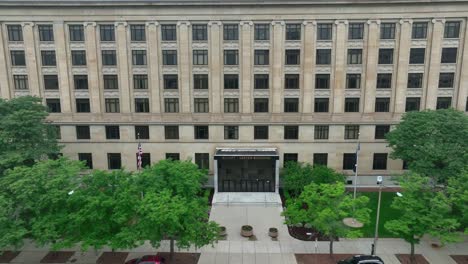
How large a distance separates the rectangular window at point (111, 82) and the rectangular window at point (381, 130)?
34.4 m

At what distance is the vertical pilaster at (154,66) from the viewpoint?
138 feet

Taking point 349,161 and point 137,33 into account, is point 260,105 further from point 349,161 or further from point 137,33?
point 137,33

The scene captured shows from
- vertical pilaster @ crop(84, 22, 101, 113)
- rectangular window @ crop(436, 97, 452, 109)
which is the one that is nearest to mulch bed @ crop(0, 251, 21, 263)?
vertical pilaster @ crop(84, 22, 101, 113)

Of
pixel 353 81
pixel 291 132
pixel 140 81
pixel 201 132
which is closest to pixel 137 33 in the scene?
pixel 140 81

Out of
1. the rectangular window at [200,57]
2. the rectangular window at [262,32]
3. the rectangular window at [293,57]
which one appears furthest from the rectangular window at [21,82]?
the rectangular window at [293,57]

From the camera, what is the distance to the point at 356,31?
41719 mm

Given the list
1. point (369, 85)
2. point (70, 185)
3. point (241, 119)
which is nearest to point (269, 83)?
point (241, 119)

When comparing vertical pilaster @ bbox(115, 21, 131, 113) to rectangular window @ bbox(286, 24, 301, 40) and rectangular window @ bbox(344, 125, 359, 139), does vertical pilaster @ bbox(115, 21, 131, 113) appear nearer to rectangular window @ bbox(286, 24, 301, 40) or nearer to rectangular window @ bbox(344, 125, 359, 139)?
rectangular window @ bbox(286, 24, 301, 40)

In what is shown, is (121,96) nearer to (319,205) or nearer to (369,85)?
(319,205)

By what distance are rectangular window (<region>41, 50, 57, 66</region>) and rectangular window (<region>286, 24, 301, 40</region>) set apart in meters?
30.0

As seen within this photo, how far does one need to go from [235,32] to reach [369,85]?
18.3 meters

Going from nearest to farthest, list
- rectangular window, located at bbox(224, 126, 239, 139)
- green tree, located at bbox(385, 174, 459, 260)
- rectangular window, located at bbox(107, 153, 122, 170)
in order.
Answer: green tree, located at bbox(385, 174, 459, 260) < rectangular window, located at bbox(224, 126, 239, 139) < rectangular window, located at bbox(107, 153, 122, 170)

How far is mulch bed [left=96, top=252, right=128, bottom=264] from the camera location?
27750 millimetres

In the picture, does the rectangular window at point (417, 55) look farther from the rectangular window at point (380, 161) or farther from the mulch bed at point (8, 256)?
the mulch bed at point (8, 256)
